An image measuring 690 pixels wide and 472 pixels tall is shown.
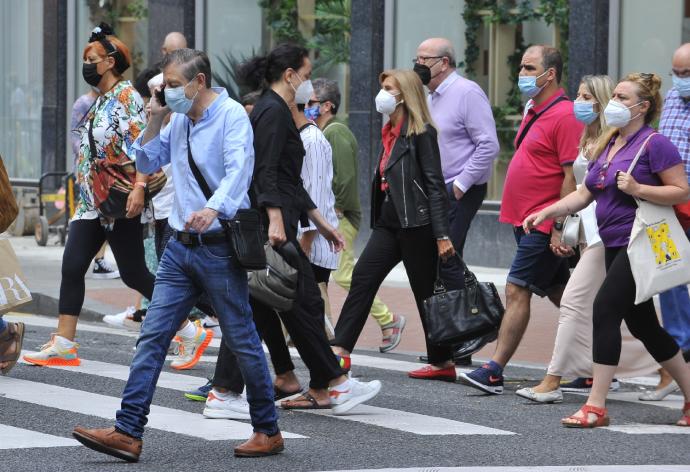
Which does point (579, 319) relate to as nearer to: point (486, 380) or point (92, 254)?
point (486, 380)

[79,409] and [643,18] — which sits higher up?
[643,18]

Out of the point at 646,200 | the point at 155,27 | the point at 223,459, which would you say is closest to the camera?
the point at 223,459

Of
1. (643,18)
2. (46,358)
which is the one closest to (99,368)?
(46,358)

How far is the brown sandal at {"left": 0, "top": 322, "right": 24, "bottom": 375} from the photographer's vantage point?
29.2 feet

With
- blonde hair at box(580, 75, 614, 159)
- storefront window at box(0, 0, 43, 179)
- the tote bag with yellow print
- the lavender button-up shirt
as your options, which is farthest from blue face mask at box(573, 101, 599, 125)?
storefront window at box(0, 0, 43, 179)

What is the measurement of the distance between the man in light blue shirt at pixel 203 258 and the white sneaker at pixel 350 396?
1065 mm

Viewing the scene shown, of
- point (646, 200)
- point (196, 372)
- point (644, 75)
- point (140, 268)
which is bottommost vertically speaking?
point (196, 372)

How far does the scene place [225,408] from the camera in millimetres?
7703

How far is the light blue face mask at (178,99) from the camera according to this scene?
6848mm

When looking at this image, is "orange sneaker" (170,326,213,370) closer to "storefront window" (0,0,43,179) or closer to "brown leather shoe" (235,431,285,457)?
"brown leather shoe" (235,431,285,457)

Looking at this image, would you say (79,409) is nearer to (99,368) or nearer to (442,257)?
(99,368)

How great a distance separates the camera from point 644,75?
8078 mm

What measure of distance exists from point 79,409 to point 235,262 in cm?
158

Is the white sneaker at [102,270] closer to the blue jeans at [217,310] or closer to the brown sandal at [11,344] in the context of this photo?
the brown sandal at [11,344]
